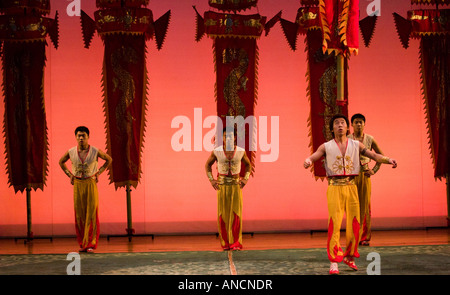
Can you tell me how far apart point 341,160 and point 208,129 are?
123 inches

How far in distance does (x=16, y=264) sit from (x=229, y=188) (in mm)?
2170

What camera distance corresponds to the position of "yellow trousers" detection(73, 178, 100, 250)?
22.5 ft

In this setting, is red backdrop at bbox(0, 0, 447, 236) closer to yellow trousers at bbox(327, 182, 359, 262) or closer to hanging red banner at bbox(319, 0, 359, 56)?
hanging red banner at bbox(319, 0, 359, 56)

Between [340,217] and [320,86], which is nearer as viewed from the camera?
[340,217]

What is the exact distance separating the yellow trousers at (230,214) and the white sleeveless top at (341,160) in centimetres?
167

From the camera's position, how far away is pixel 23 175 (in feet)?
25.2

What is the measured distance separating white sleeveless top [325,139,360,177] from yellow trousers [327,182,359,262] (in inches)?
4.2

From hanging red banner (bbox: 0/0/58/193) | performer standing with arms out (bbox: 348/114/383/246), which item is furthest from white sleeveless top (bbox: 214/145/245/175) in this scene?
hanging red banner (bbox: 0/0/58/193)

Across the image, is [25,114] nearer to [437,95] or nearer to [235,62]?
[235,62]

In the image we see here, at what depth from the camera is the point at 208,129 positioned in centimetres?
806

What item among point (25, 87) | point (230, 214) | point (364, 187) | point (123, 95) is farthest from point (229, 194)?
point (25, 87)

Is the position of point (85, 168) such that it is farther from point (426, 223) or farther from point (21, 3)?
point (426, 223)
